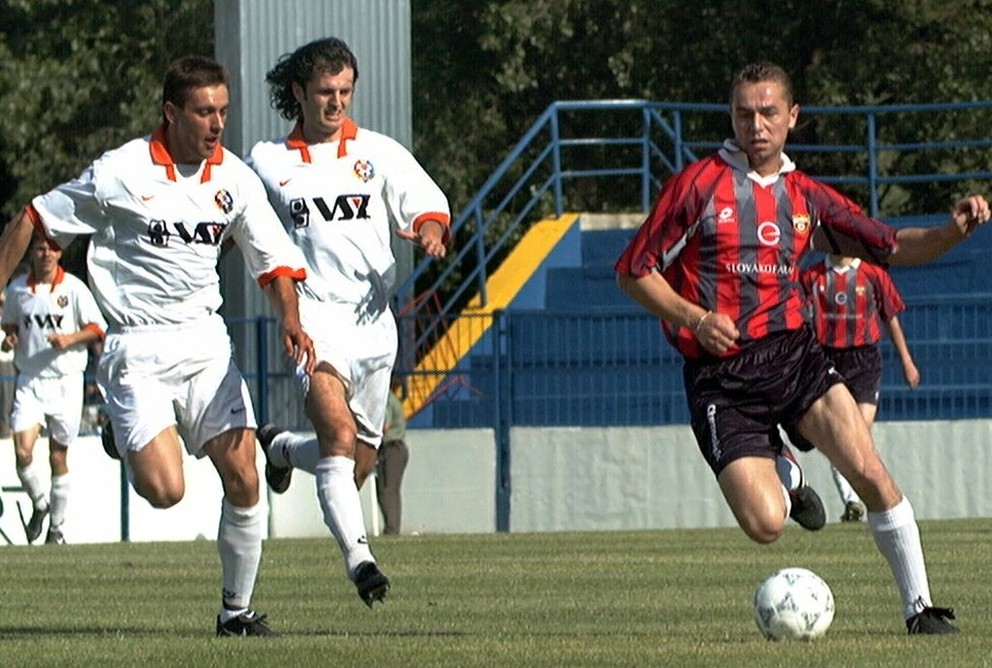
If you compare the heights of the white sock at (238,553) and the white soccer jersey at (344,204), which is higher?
the white soccer jersey at (344,204)

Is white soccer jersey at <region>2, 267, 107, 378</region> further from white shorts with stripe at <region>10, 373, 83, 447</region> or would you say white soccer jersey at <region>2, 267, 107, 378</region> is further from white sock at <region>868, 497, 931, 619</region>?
white sock at <region>868, 497, 931, 619</region>

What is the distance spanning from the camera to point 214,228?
988 centimetres

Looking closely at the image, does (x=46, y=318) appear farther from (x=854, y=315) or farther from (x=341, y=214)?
(x=341, y=214)

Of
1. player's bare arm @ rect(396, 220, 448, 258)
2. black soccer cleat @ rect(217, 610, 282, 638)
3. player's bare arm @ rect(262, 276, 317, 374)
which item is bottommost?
black soccer cleat @ rect(217, 610, 282, 638)

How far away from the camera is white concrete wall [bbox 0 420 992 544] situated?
21344 mm

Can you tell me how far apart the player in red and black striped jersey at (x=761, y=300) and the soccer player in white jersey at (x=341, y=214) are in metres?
1.48

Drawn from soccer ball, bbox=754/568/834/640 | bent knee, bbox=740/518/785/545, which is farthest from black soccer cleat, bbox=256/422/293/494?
soccer ball, bbox=754/568/834/640

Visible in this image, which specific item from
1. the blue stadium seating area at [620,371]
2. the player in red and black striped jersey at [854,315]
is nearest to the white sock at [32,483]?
the blue stadium seating area at [620,371]

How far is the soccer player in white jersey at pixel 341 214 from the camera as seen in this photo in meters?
10.6

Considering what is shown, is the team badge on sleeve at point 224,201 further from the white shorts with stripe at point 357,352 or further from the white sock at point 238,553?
the white sock at point 238,553

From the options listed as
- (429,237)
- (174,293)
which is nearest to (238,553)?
(174,293)

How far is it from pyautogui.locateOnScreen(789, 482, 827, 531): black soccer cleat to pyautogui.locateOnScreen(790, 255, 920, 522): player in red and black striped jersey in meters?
5.35

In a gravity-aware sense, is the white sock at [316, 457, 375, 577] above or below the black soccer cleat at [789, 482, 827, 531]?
above

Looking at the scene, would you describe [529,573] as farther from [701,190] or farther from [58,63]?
[58,63]
